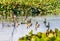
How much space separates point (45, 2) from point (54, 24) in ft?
18.3

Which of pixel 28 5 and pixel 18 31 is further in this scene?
pixel 28 5

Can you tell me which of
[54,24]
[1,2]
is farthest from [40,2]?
[54,24]

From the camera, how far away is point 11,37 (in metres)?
6.43

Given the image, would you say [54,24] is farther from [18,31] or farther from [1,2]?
[1,2]

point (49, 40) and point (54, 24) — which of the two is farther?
point (54, 24)

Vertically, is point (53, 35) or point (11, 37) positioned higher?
point (53, 35)

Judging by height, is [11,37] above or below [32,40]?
below

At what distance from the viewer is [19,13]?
1054 centimetres

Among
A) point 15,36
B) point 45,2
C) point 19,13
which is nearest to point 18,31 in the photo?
point 15,36

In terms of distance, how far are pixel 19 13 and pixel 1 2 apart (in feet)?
7.25

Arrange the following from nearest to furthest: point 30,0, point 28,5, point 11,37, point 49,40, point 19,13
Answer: point 49,40 → point 11,37 → point 19,13 → point 28,5 → point 30,0

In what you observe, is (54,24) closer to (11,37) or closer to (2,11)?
(11,37)

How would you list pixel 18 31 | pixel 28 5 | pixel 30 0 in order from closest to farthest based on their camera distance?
pixel 18 31 → pixel 28 5 → pixel 30 0

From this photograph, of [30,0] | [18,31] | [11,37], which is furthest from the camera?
[30,0]
